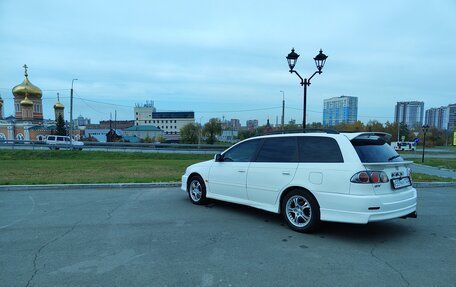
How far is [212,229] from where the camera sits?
5340 millimetres

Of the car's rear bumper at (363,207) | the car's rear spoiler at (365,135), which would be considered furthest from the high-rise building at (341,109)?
the car's rear bumper at (363,207)

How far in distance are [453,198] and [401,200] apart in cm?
502

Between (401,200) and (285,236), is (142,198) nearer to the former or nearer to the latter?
(285,236)

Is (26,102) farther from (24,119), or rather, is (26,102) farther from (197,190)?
(197,190)

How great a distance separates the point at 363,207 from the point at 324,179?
0.69 m

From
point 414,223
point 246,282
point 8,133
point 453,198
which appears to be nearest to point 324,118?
point 453,198

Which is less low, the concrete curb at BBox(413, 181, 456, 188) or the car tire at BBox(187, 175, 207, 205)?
the car tire at BBox(187, 175, 207, 205)

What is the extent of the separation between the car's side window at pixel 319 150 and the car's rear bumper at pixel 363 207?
0.61m

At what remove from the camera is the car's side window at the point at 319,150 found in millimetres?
4996

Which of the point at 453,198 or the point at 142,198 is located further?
the point at 453,198

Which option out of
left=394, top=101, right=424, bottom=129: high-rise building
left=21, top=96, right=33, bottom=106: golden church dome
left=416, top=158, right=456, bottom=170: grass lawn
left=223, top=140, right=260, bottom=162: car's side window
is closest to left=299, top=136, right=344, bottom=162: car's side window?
left=223, top=140, right=260, bottom=162: car's side window

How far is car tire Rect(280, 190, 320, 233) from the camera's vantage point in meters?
5.00

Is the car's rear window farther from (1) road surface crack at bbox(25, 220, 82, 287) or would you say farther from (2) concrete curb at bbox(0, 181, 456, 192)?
(2) concrete curb at bbox(0, 181, 456, 192)

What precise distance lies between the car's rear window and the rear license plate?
12.4 inches
